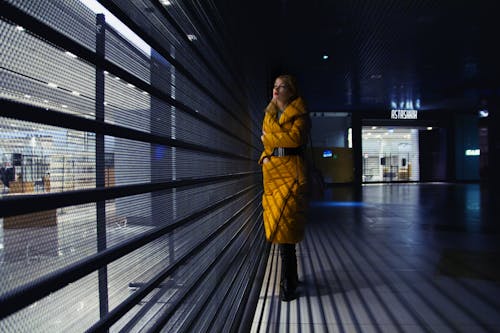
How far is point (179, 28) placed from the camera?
125 centimetres

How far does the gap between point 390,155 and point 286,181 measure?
79.9 feet

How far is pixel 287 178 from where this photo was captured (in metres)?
2.58

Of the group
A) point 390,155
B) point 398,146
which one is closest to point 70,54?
point 390,155

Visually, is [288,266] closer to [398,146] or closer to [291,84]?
[291,84]

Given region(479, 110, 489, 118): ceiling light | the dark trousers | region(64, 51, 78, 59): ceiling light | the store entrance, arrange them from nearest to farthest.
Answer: region(64, 51, 78, 59): ceiling light
the dark trousers
region(479, 110, 489, 118): ceiling light
the store entrance

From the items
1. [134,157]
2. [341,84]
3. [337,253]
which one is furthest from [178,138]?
[341,84]

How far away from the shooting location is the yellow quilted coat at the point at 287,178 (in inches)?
101

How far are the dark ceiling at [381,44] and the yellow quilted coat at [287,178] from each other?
3.05 feet

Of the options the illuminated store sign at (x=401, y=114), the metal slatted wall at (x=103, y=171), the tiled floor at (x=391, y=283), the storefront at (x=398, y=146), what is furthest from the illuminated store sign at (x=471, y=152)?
the metal slatted wall at (x=103, y=171)

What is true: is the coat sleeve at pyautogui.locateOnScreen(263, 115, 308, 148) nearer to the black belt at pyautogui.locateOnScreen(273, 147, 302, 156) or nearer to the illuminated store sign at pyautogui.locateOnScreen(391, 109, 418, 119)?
the black belt at pyautogui.locateOnScreen(273, 147, 302, 156)

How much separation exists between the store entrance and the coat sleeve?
22.7 m

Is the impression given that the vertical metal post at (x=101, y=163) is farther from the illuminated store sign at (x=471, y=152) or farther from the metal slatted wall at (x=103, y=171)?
the illuminated store sign at (x=471, y=152)

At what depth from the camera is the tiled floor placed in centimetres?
223

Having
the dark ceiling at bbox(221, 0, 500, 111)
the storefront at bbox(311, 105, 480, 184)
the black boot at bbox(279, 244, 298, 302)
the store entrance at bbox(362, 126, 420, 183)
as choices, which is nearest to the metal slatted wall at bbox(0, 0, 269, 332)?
the black boot at bbox(279, 244, 298, 302)
